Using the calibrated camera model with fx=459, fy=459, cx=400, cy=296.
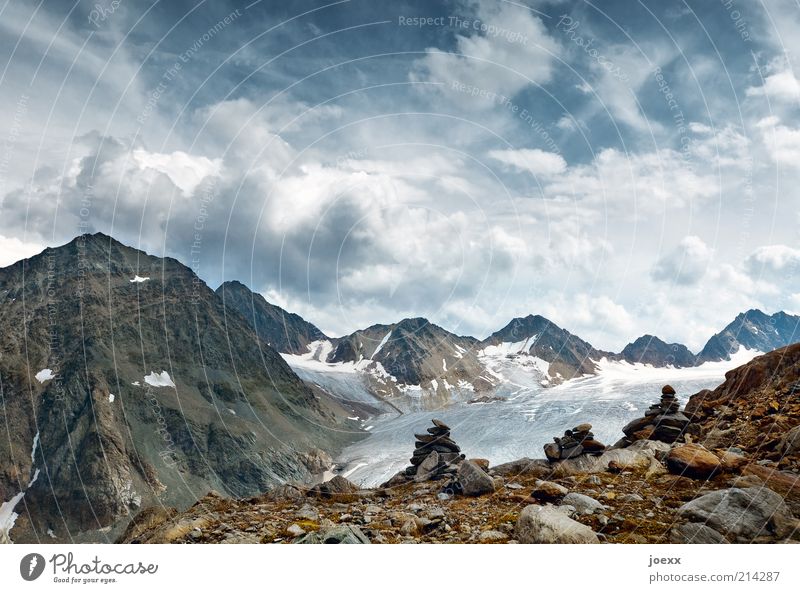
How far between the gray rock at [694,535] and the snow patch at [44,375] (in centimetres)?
23815

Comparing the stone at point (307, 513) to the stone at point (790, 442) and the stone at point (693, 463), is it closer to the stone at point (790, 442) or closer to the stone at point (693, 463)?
the stone at point (693, 463)

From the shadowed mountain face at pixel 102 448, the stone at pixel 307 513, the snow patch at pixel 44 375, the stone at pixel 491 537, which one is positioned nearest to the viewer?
the stone at pixel 491 537

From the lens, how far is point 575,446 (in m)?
25.1

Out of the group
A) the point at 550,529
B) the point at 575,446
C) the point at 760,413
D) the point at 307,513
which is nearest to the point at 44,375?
the point at 307,513

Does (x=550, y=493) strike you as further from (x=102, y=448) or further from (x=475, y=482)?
(x=102, y=448)

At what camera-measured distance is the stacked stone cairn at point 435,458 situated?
26.3m

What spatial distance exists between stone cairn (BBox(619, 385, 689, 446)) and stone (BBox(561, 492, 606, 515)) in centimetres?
1360

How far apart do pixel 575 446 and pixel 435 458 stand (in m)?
8.34

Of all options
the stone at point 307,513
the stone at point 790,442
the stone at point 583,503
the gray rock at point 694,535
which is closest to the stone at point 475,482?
the stone at point 583,503

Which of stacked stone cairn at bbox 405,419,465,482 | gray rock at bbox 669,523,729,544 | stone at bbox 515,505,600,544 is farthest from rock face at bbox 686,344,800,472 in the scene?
stacked stone cairn at bbox 405,419,465,482

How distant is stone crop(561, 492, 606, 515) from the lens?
1285 centimetres
